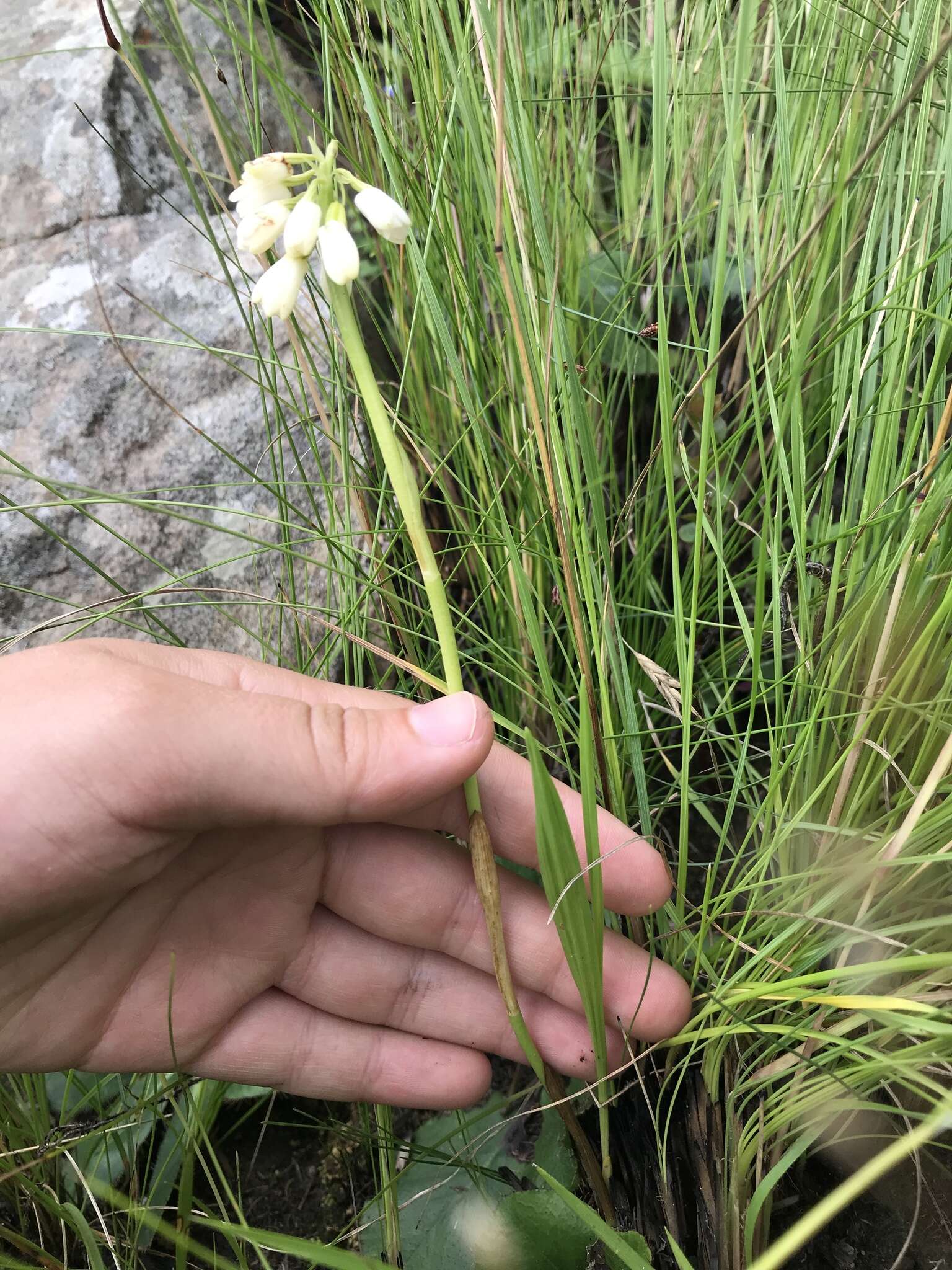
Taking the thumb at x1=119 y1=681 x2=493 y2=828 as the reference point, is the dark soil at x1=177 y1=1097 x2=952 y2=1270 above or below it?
below

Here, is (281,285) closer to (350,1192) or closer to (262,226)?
(262,226)

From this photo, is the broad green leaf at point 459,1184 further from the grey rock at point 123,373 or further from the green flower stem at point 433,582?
the grey rock at point 123,373

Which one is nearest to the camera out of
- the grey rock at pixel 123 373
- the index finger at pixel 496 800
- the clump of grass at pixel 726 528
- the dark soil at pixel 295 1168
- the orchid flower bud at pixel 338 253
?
the orchid flower bud at pixel 338 253

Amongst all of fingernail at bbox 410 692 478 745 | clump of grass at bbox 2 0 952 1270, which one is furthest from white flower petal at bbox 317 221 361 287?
fingernail at bbox 410 692 478 745

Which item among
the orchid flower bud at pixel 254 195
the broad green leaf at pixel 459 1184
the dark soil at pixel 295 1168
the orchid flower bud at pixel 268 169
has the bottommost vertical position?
the dark soil at pixel 295 1168

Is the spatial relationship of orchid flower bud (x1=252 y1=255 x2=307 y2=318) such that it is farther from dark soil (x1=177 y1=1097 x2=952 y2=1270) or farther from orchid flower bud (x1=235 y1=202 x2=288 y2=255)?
dark soil (x1=177 y1=1097 x2=952 y2=1270)

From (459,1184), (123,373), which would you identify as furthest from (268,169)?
(459,1184)

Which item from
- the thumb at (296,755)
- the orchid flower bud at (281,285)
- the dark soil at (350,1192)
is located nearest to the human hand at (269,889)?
the thumb at (296,755)
